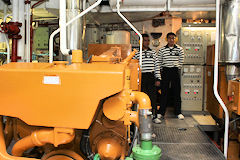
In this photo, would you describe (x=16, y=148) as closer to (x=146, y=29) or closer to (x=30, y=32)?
(x=30, y=32)

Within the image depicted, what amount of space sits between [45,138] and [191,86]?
198 inches

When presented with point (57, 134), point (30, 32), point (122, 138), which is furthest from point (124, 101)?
point (30, 32)

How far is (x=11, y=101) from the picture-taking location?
1.62m

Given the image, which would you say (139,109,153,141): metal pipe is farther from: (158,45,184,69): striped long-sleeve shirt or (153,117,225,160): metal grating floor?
(158,45,184,69): striped long-sleeve shirt

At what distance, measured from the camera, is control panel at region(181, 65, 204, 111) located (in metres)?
6.02

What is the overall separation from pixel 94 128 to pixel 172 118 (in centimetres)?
324

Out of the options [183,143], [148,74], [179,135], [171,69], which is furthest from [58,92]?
[171,69]

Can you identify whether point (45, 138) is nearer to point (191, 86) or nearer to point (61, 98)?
point (61, 98)

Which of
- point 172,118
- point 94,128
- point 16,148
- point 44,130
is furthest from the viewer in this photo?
point 172,118

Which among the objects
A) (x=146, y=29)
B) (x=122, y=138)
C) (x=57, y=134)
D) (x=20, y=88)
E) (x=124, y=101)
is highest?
(x=146, y=29)

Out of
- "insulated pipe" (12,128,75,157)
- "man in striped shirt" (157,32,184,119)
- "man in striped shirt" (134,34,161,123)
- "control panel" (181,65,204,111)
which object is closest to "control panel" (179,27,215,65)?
"control panel" (181,65,204,111)

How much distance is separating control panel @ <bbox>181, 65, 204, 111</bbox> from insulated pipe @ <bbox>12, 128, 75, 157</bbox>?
191 inches

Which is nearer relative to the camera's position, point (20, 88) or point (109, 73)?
point (109, 73)

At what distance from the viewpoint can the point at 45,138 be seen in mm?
1700
